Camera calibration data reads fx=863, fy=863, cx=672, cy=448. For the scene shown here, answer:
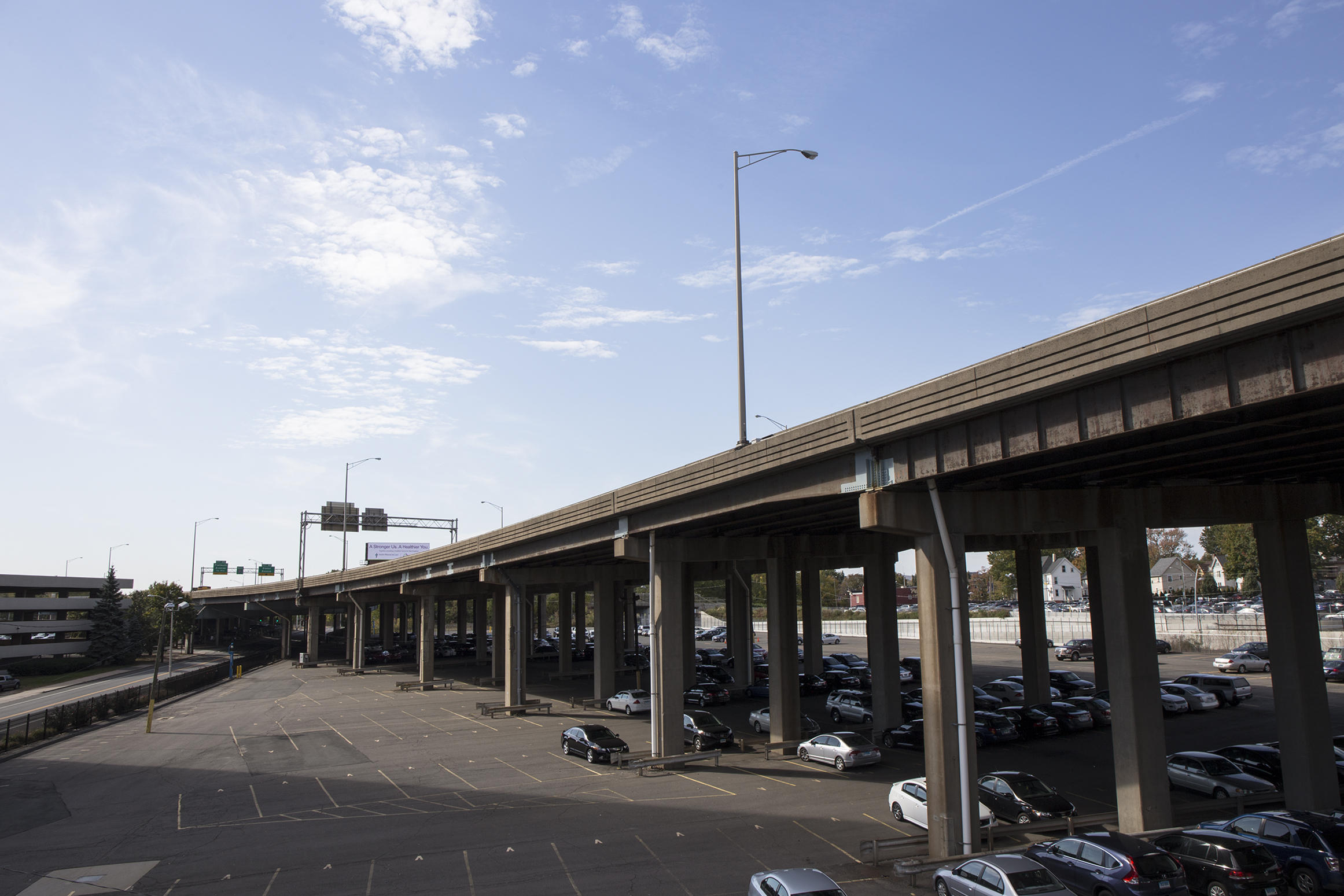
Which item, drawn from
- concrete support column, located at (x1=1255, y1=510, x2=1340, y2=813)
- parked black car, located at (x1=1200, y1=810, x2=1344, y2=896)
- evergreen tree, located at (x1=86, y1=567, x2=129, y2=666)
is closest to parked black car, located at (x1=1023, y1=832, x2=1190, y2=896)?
parked black car, located at (x1=1200, y1=810, x2=1344, y2=896)

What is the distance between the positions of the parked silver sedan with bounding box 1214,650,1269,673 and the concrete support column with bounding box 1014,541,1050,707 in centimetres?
1725

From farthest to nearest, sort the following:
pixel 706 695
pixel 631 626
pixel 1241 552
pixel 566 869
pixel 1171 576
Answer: pixel 1171 576 < pixel 1241 552 < pixel 631 626 < pixel 706 695 < pixel 566 869

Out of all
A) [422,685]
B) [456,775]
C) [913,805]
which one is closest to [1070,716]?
[913,805]

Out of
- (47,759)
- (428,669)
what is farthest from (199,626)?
(47,759)

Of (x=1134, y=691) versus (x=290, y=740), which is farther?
(x=290, y=740)

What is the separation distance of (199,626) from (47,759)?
11964 centimetres

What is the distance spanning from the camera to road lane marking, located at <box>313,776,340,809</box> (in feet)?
91.6

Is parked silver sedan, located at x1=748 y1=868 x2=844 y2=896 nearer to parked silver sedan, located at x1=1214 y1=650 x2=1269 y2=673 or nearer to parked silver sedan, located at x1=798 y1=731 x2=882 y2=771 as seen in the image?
parked silver sedan, located at x1=798 y1=731 x2=882 y2=771

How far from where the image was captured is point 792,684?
39.2 metres

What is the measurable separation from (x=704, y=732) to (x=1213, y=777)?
59.5 ft

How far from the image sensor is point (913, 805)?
23.5 metres

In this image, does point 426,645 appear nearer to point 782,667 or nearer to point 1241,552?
point 782,667

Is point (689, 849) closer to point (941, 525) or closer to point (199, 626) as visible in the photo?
point (941, 525)

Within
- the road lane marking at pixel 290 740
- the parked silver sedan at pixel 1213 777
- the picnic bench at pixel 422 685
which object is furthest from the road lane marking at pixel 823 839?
the picnic bench at pixel 422 685
